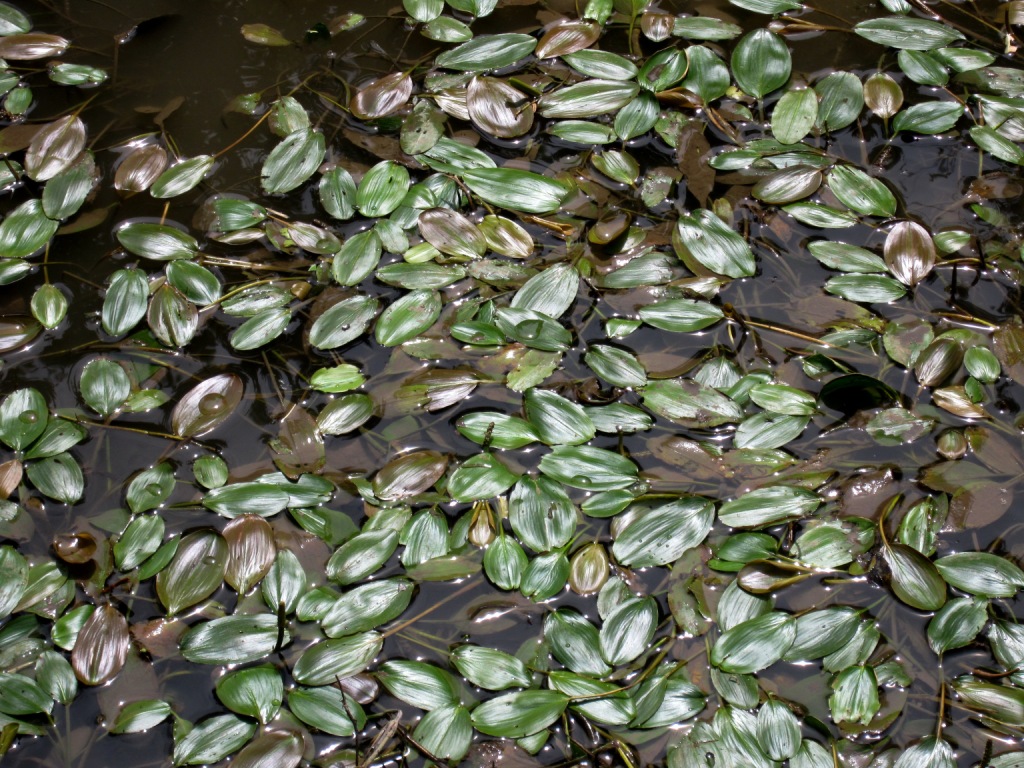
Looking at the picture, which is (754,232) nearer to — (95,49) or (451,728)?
(451,728)

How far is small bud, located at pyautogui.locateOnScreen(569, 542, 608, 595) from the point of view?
5.26 feet

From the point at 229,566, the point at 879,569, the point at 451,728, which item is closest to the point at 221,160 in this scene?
the point at 229,566

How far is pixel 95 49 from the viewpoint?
92.1 inches

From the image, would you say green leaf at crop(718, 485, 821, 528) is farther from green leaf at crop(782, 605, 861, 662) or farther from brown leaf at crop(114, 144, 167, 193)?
brown leaf at crop(114, 144, 167, 193)

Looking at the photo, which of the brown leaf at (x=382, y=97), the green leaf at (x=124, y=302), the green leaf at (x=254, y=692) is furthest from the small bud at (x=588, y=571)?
the brown leaf at (x=382, y=97)

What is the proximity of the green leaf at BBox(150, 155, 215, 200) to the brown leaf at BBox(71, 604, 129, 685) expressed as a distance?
1.04 meters

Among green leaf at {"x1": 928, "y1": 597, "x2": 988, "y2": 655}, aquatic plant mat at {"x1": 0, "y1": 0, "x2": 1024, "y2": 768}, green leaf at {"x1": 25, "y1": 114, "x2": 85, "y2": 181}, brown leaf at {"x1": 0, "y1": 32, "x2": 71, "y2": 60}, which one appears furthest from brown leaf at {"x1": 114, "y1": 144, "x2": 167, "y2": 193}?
green leaf at {"x1": 928, "y1": 597, "x2": 988, "y2": 655}

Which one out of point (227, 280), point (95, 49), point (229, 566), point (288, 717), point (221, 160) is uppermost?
point (95, 49)

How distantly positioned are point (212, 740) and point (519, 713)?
0.56 metres

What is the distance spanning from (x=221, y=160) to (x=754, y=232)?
1387 mm

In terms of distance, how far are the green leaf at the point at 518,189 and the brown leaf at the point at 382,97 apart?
327 mm

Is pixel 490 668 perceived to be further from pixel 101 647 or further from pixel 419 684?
pixel 101 647

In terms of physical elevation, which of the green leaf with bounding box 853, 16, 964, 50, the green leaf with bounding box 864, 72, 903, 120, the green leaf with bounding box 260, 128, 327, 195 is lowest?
the green leaf with bounding box 260, 128, 327, 195

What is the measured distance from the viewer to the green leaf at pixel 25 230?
6.57ft
